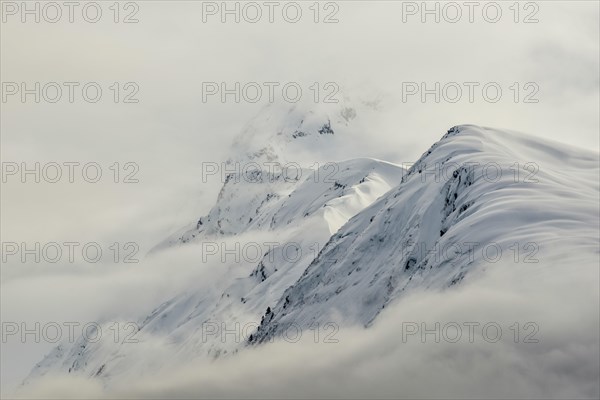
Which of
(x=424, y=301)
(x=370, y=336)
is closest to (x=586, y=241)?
(x=424, y=301)

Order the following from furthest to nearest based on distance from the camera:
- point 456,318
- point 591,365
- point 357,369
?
point 357,369
point 456,318
point 591,365

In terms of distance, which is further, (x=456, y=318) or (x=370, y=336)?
(x=370, y=336)

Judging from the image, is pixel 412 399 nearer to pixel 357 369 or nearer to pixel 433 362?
pixel 433 362

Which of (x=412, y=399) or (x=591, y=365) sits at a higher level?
(x=591, y=365)

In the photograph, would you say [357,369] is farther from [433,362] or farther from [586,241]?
[586,241]

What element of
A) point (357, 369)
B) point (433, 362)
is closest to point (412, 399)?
point (433, 362)

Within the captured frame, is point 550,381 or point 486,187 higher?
point 486,187

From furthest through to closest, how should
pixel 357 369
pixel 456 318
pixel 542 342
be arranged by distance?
pixel 357 369, pixel 456 318, pixel 542 342

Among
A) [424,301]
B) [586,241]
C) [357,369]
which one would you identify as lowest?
[357,369]

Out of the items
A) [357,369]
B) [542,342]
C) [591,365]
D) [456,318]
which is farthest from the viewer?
[357,369]
